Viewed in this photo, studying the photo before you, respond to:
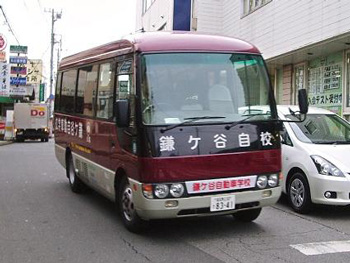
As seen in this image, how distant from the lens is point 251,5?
18250 mm

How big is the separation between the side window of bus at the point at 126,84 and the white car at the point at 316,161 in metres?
2.96

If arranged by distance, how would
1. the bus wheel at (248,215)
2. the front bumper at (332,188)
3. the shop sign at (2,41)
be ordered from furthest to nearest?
the shop sign at (2,41), the front bumper at (332,188), the bus wheel at (248,215)

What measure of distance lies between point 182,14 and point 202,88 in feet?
58.6

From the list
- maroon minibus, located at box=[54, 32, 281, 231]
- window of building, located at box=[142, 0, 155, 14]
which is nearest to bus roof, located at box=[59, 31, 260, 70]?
maroon minibus, located at box=[54, 32, 281, 231]

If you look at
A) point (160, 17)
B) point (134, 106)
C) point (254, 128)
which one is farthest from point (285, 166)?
point (160, 17)

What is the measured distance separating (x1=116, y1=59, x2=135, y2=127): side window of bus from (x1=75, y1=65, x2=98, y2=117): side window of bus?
130cm

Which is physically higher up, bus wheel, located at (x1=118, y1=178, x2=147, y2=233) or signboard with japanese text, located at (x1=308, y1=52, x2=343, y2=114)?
signboard with japanese text, located at (x1=308, y1=52, x2=343, y2=114)

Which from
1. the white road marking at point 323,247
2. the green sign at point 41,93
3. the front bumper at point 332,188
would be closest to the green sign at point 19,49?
the green sign at point 41,93

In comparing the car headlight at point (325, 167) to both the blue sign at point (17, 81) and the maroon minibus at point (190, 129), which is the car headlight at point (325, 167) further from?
the blue sign at point (17, 81)

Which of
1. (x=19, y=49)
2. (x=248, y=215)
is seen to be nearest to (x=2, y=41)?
(x=19, y=49)

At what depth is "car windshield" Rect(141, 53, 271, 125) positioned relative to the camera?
5527 mm

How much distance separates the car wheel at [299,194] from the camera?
704 cm

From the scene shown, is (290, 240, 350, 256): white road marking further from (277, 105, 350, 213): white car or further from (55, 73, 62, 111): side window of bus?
(55, 73, 62, 111): side window of bus

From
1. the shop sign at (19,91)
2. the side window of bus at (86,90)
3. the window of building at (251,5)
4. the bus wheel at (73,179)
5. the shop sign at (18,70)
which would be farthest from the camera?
the shop sign at (18,70)
